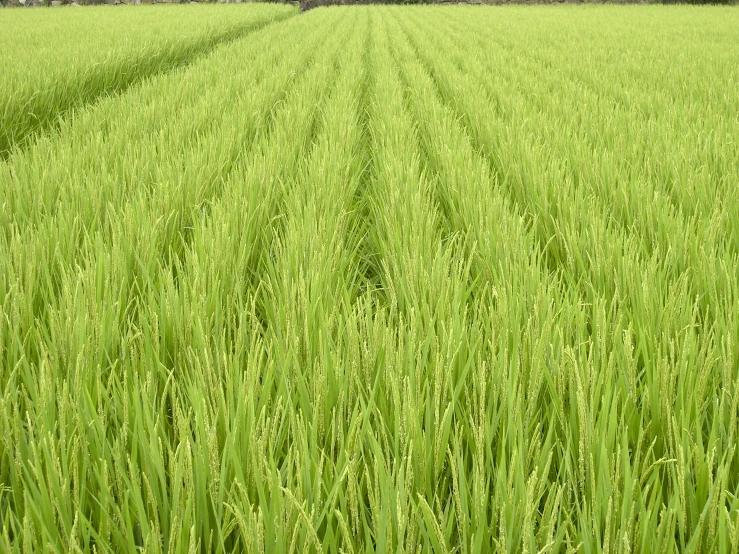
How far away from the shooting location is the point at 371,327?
0.96m

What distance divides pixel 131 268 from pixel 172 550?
896 mm

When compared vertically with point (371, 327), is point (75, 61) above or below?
above

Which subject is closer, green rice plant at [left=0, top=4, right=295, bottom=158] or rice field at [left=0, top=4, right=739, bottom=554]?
rice field at [left=0, top=4, right=739, bottom=554]

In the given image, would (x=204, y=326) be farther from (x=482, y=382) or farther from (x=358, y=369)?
(x=482, y=382)

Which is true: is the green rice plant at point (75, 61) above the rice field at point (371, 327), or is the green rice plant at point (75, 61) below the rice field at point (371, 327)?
above

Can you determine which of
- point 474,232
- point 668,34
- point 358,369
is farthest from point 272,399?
point 668,34

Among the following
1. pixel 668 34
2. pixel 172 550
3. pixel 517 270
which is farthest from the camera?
pixel 668 34

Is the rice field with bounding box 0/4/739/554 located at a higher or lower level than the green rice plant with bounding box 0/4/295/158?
lower

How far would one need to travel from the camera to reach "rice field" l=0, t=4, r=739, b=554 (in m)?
0.58

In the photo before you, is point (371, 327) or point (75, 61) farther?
point (75, 61)

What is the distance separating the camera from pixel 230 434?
62 cm

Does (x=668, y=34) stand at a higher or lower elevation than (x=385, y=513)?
higher

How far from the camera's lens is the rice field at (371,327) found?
0.58m

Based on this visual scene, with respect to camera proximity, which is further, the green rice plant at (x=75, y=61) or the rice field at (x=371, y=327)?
the green rice plant at (x=75, y=61)
